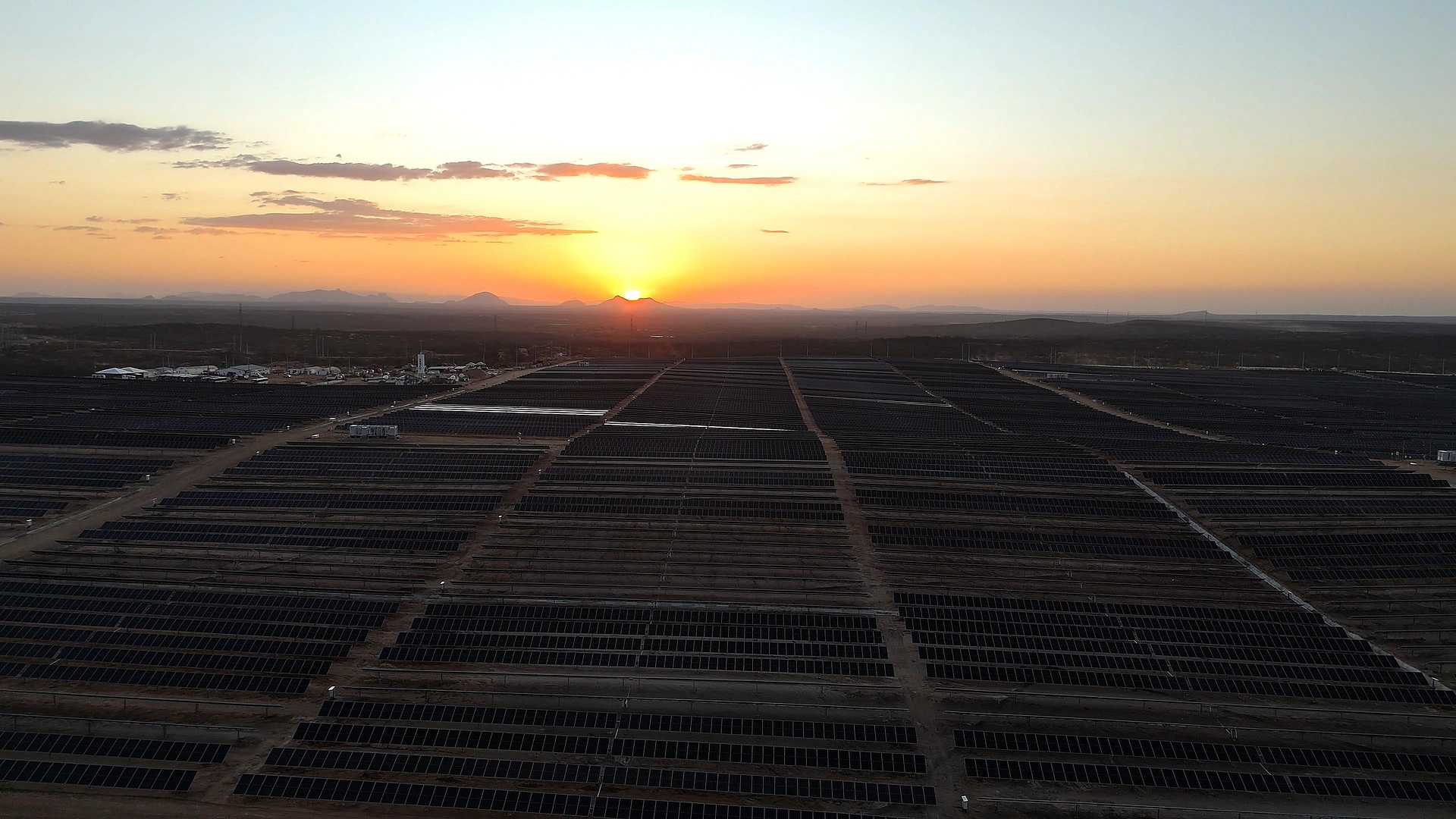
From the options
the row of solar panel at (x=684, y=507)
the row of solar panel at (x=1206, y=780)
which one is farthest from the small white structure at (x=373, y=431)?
the row of solar panel at (x=1206, y=780)

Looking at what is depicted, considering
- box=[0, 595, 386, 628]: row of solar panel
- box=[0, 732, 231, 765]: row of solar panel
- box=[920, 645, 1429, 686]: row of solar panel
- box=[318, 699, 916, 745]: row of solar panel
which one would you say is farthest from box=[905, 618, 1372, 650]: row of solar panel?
box=[0, 732, 231, 765]: row of solar panel

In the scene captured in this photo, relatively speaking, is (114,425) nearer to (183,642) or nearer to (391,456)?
(391,456)

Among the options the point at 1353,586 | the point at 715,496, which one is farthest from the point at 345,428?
the point at 1353,586

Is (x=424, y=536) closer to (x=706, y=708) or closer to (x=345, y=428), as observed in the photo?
(x=706, y=708)

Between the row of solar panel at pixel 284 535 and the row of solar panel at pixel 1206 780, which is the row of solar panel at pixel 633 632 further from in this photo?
the row of solar panel at pixel 284 535

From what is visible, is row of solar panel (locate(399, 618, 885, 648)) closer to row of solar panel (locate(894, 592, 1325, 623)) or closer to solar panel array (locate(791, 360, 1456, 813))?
solar panel array (locate(791, 360, 1456, 813))
